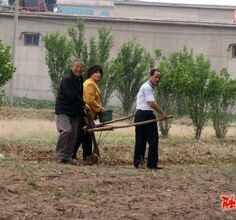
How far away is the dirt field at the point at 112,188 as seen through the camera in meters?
7.65

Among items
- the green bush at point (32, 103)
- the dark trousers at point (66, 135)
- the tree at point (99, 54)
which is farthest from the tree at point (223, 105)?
the green bush at point (32, 103)

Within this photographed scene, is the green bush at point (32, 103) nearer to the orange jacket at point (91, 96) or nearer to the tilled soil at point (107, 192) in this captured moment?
the orange jacket at point (91, 96)

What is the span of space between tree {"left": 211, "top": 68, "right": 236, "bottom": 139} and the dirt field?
6.76m

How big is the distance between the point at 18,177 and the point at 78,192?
947 mm

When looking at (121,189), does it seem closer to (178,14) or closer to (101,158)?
(101,158)

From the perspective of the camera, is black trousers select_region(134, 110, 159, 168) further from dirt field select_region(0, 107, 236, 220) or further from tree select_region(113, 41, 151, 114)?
tree select_region(113, 41, 151, 114)

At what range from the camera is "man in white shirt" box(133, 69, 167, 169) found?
1142 cm

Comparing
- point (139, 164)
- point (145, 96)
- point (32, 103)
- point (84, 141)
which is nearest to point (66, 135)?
point (84, 141)

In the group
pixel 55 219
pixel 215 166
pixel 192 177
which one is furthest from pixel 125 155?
pixel 55 219

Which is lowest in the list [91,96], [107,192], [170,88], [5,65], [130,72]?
[107,192]

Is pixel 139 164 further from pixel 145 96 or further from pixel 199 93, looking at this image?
pixel 199 93

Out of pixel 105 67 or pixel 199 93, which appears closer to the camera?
pixel 199 93

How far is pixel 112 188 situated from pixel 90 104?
10.3ft

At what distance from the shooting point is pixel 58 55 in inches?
1341
